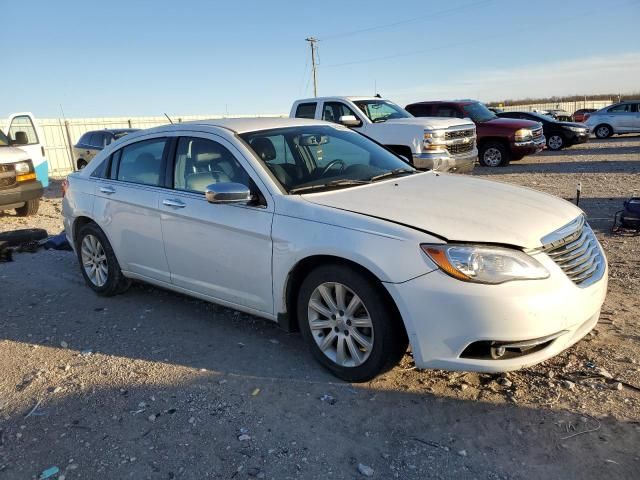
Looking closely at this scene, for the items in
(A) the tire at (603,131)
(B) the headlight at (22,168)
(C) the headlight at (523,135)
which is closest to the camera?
(B) the headlight at (22,168)

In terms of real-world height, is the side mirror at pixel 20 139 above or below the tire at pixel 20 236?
above

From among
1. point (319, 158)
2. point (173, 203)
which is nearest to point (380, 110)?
point (319, 158)

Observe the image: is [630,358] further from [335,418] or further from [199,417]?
[199,417]

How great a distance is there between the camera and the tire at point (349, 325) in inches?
123

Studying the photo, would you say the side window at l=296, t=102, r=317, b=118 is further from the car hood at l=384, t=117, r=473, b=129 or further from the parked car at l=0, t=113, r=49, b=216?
the parked car at l=0, t=113, r=49, b=216

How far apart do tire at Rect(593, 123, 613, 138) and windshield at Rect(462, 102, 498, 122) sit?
1128 centimetres

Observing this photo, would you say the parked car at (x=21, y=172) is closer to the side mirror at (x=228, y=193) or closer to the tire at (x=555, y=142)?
the side mirror at (x=228, y=193)

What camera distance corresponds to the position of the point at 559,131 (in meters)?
18.9

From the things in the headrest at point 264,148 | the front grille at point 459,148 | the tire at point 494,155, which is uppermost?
the headrest at point 264,148

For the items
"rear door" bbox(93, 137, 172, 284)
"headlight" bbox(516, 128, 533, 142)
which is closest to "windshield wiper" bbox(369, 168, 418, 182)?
"rear door" bbox(93, 137, 172, 284)

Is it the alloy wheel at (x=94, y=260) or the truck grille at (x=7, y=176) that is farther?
the truck grille at (x=7, y=176)

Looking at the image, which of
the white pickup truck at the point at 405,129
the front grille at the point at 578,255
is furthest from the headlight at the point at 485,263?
the white pickup truck at the point at 405,129

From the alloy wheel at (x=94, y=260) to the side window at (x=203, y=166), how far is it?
1.40 m

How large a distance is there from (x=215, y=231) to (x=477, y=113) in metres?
13.0
